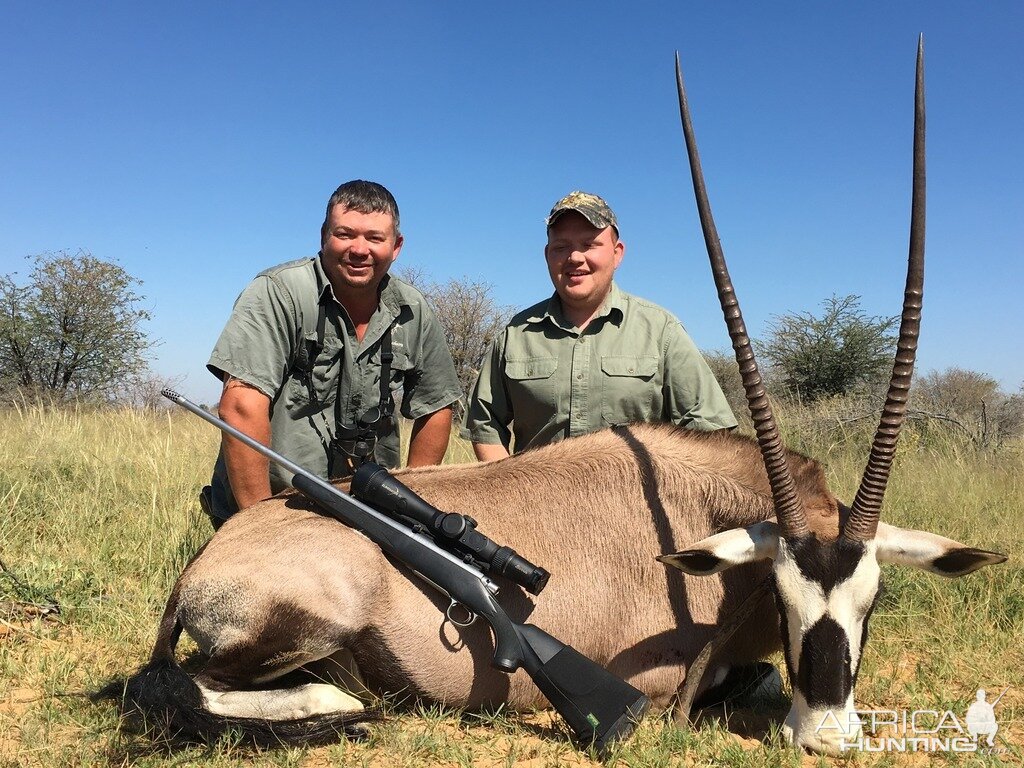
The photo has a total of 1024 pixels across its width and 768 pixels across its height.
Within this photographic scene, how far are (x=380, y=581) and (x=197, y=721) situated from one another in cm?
84

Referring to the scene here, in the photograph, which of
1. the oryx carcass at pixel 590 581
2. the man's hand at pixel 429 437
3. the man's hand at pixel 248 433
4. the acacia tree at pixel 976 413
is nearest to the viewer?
the oryx carcass at pixel 590 581

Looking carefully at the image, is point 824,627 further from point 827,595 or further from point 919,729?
point 919,729

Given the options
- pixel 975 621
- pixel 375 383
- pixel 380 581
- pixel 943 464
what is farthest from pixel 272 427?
pixel 943 464

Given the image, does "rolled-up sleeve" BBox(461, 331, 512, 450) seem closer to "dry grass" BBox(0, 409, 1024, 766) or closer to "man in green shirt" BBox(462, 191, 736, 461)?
"man in green shirt" BBox(462, 191, 736, 461)

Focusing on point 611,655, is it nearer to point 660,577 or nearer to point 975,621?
point 660,577

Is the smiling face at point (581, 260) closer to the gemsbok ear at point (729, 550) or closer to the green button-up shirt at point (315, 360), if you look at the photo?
the green button-up shirt at point (315, 360)

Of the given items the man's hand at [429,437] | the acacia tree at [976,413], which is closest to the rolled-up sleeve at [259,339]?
the man's hand at [429,437]

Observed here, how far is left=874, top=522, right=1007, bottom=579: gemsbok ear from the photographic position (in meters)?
3.00

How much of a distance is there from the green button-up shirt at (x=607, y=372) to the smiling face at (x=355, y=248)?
3.13 feet

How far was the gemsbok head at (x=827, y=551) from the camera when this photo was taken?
2.81 metres

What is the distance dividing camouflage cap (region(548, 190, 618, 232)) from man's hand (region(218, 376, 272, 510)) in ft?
6.97

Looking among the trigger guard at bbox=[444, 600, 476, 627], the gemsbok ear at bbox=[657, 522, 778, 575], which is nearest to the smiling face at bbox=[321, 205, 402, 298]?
the trigger guard at bbox=[444, 600, 476, 627]

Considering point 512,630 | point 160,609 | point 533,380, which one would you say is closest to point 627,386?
point 533,380

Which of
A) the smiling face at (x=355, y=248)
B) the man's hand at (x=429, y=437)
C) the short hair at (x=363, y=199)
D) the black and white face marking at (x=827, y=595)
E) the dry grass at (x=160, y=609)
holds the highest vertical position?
the short hair at (x=363, y=199)
